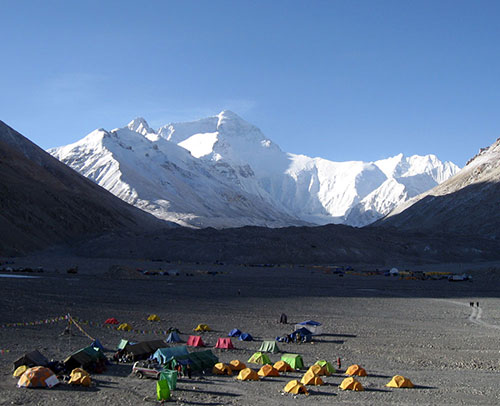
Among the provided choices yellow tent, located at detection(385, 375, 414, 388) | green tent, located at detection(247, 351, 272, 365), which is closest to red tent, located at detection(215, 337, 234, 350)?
green tent, located at detection(247, 351, 272, 365)

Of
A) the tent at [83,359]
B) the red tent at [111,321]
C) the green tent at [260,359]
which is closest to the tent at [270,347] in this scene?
the green tent at [260,359]

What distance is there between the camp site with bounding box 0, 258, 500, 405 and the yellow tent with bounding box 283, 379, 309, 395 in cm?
4

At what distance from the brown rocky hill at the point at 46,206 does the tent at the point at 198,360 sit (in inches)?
3092

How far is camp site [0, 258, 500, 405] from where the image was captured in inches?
787

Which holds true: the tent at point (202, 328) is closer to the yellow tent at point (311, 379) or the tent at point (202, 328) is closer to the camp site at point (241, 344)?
the camp site at point (241, 344)

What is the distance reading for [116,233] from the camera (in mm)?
121438

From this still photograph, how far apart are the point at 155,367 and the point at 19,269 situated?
2175 inches

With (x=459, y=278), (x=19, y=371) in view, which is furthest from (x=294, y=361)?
(x=459, y=278)

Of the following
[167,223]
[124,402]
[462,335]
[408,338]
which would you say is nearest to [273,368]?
[124,402]

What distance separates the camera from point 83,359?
73.0 ft

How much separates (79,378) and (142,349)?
4.37m

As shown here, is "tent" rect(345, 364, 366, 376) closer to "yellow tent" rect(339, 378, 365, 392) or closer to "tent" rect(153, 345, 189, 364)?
"yellow tent" rect(339, 378, 365, 392)

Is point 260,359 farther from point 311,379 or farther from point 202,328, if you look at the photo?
point 202,328

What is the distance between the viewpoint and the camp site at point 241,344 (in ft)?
65.6
